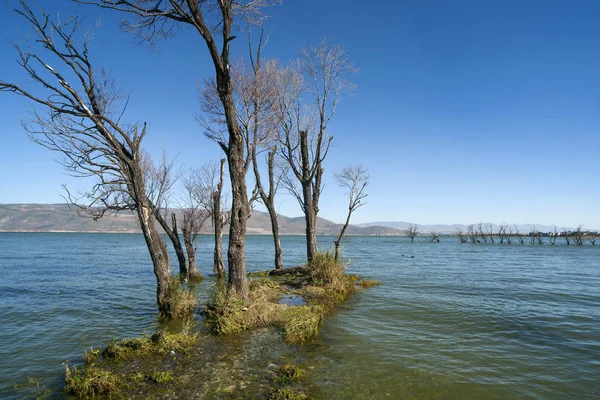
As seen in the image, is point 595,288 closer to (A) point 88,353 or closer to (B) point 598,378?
(B) point 598,378

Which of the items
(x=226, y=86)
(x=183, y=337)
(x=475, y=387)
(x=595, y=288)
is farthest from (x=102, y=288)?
(x=595, y=288)

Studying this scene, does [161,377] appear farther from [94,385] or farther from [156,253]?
[156,253]

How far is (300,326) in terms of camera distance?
8.52m

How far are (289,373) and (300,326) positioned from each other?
237 centimetres

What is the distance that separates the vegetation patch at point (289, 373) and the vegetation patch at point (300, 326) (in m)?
1.79

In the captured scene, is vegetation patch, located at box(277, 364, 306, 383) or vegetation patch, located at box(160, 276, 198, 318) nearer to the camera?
vegetation patch, located at box(277, 364, 306, 383)

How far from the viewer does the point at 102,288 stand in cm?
1750

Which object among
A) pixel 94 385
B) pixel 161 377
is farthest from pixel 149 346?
pixel 94 385

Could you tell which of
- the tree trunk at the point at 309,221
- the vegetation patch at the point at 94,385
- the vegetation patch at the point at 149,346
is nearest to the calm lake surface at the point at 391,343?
the vegetation patch at the point at 94,385

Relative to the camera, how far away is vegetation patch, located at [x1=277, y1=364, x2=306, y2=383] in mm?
6012

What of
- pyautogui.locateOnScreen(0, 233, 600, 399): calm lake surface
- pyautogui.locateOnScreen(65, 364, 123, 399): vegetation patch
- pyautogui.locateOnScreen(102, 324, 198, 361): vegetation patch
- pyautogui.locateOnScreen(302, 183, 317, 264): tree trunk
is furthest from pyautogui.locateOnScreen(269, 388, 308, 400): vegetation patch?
pyautogui.locateOnScreen(302, 183, 317, 264): tree trunk

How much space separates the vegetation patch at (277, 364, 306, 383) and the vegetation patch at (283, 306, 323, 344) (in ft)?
5.88

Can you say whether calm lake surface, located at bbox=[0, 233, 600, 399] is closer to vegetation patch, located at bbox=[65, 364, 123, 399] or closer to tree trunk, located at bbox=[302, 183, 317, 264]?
vegetation patch, located at bbox=[65, 364, 123, 399]

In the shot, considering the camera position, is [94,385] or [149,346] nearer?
[94,385]
